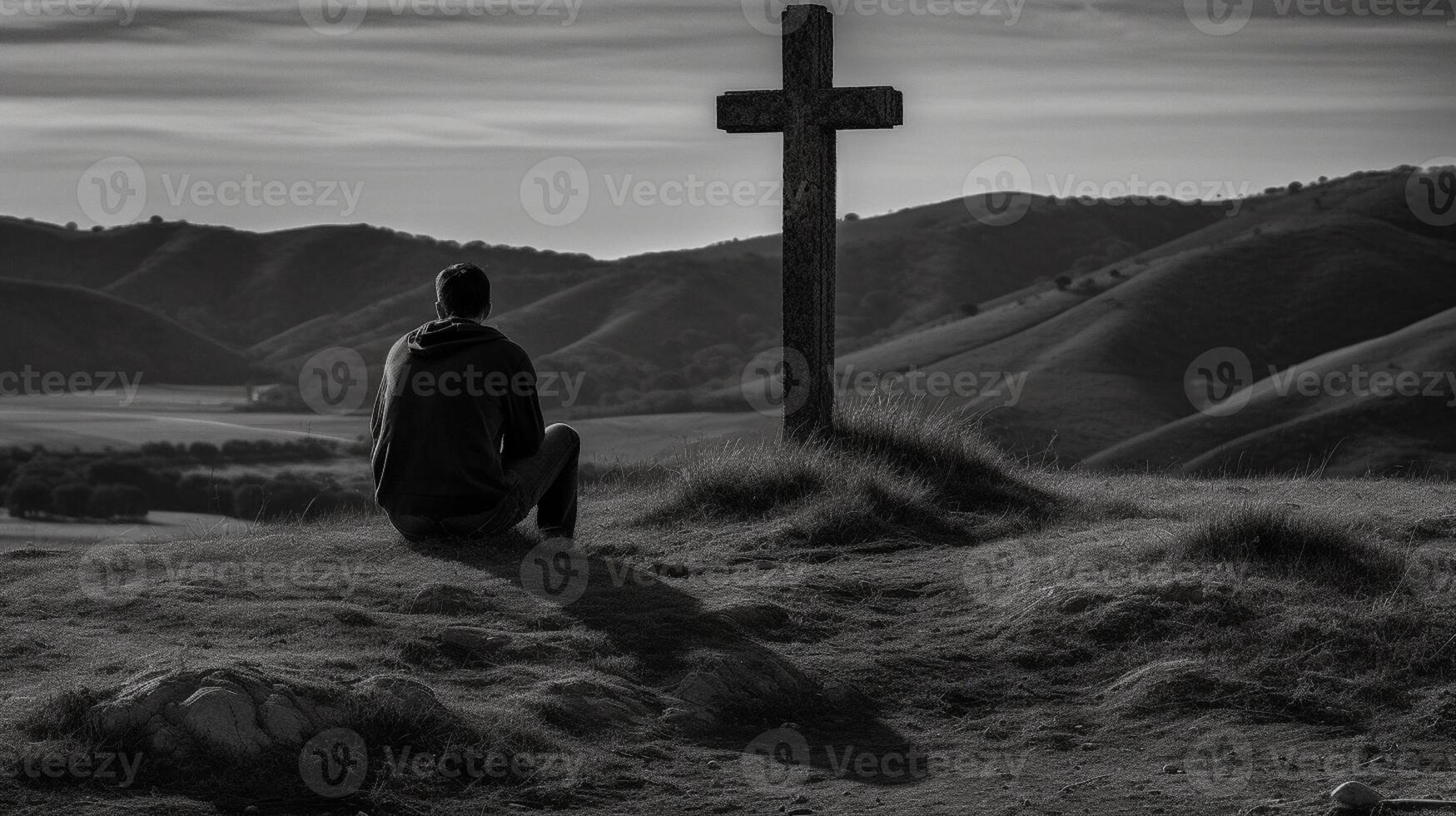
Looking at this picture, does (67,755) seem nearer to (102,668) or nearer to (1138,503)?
(102,668)

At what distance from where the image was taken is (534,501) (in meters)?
7.57

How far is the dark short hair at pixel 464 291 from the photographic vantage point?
7324mm

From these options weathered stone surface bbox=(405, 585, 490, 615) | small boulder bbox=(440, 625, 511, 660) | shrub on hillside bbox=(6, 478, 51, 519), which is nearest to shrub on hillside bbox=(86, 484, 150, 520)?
shrub on hillside bbox=(6, 478, 51, 519)

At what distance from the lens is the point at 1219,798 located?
4.46m

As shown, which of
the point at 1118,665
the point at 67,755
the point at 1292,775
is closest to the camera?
the point at 67,755

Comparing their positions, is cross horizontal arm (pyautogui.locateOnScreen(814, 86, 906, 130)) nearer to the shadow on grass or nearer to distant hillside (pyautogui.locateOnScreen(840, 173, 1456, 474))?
the shadow on grass

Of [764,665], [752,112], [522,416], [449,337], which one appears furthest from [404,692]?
[752,112]

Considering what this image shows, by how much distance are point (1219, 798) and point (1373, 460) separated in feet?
141

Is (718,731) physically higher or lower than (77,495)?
higher

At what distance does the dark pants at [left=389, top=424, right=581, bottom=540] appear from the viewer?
7414 millimetres

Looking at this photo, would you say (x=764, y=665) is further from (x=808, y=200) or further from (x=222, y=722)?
(x=808, y=200)

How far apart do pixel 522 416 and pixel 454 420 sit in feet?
1.27

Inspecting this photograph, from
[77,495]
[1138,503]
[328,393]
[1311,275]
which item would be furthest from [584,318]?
[1138,503]

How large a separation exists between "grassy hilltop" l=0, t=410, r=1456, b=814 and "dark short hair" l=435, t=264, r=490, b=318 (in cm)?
131
